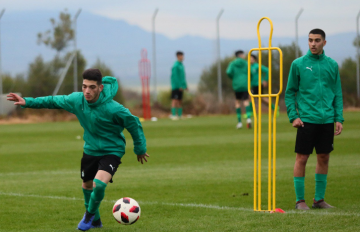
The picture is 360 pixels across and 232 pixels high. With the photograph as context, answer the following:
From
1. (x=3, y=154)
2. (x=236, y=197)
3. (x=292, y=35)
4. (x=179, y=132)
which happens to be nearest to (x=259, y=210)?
(x=236, y=197)

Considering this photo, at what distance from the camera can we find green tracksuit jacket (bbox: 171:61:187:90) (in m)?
24.2

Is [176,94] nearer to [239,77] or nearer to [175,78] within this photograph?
[175,78]

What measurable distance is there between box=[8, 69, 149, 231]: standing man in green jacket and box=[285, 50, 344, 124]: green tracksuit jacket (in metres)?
2.07

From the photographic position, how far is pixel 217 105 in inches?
1157

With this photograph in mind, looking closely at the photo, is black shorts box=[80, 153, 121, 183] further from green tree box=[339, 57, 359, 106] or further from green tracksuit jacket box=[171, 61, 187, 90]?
green tree box=[339, 57, 359, 106]

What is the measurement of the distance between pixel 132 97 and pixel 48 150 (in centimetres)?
1761


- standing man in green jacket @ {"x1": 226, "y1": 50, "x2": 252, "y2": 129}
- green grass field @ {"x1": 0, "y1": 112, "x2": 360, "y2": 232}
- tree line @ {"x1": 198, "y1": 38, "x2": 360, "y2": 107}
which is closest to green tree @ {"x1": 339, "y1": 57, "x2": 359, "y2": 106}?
tree line @ {"x1": 198, "y1": 38, "x2": 360, "y2": 107}

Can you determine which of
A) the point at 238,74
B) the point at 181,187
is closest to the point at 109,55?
the point at 238,74

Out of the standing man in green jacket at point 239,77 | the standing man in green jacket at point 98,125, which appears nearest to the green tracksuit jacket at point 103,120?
the standing man in green jacket at point 98,125

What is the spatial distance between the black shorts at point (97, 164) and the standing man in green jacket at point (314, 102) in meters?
2.23

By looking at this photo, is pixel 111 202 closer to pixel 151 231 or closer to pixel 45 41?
pixel 151 231

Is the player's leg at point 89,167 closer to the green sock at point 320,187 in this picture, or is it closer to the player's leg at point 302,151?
the player's leg at point 302,151

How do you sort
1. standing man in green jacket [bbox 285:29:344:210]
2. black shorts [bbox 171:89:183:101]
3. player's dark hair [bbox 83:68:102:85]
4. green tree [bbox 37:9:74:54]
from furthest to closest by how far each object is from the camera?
green tree [bbox 37:9:74:54] < black shorts [bbox 171:89:183:101] < standing man in green jacket [bbox 285:29:344:210] < player's dark hair [bbox 83:68:102:85]

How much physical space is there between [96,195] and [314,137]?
2759 millimetres
